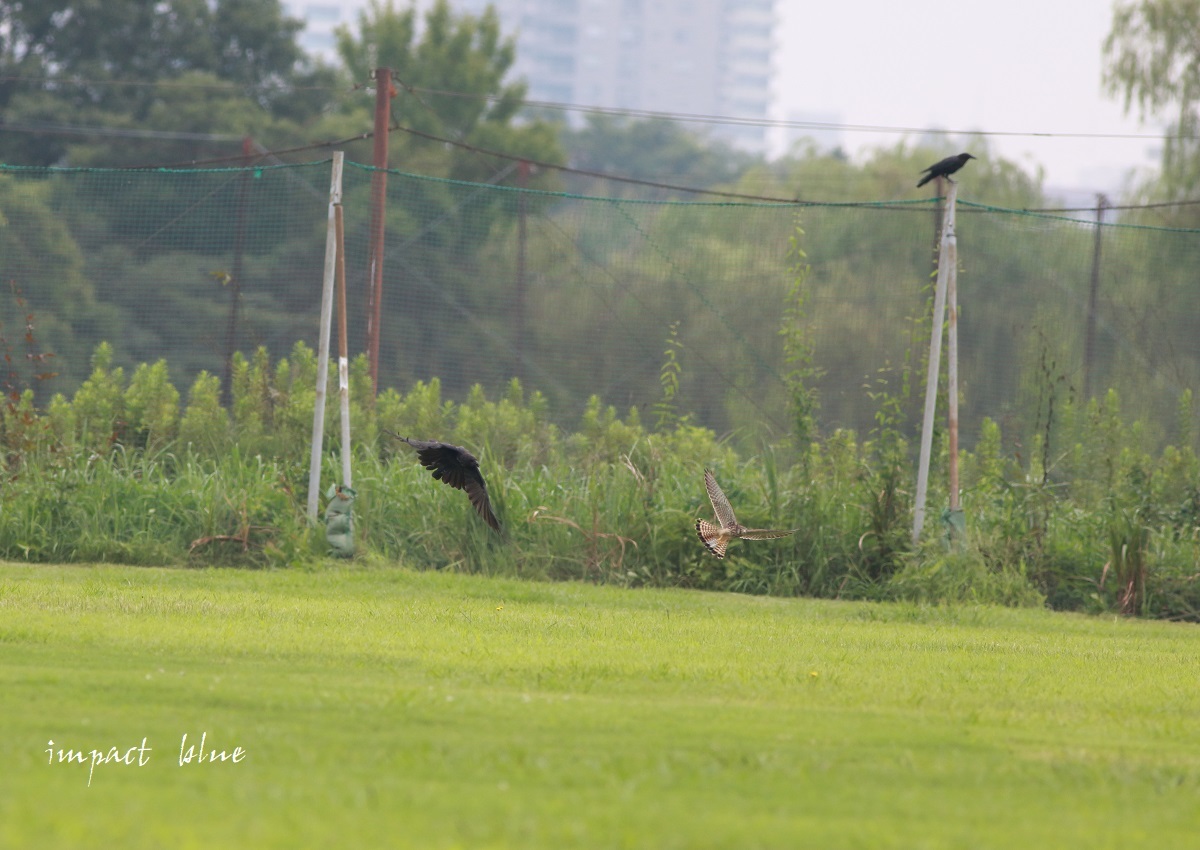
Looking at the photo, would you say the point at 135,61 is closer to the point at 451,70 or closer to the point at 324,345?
the point at 451,70

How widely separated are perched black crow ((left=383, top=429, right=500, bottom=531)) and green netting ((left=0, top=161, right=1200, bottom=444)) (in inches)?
87.0

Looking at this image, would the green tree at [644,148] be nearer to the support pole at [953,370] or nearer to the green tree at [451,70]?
the green tree at [451,70]

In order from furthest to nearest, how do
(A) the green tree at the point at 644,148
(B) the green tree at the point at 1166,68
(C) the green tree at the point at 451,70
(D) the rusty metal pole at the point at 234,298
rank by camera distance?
(A) the green tree at the point at 644,148 → (C) the green tree at the point at 451,70 → (B) the green tree at the point at 1166,68 → (D) the rusty metal pole at the point at 234,298

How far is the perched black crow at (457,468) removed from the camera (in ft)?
27.1

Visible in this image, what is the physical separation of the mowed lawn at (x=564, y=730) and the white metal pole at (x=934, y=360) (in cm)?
177

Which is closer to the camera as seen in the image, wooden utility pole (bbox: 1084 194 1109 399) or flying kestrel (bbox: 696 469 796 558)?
flying kestrel (bbox: 696 469 796 558)

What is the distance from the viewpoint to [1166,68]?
810 inches

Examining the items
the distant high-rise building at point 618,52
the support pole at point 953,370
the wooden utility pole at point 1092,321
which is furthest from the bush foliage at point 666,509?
the distant high-rise building at point 618,52

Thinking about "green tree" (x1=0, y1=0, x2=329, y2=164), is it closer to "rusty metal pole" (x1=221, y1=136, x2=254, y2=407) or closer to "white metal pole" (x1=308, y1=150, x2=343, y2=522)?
"rusty metal pole" (x1=221, y1=136, x2=254, y2=407)

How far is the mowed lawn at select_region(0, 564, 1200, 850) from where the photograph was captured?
3.48 m

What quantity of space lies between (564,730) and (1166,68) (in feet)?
62.3

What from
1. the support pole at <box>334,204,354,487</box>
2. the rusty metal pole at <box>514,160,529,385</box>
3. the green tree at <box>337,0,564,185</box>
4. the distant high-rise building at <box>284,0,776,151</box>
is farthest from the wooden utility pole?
the distant high-rise building at <box>284,0,776,151</box>

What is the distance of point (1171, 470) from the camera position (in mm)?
9883

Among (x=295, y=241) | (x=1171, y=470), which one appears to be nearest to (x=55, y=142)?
(x=295, y=241)
